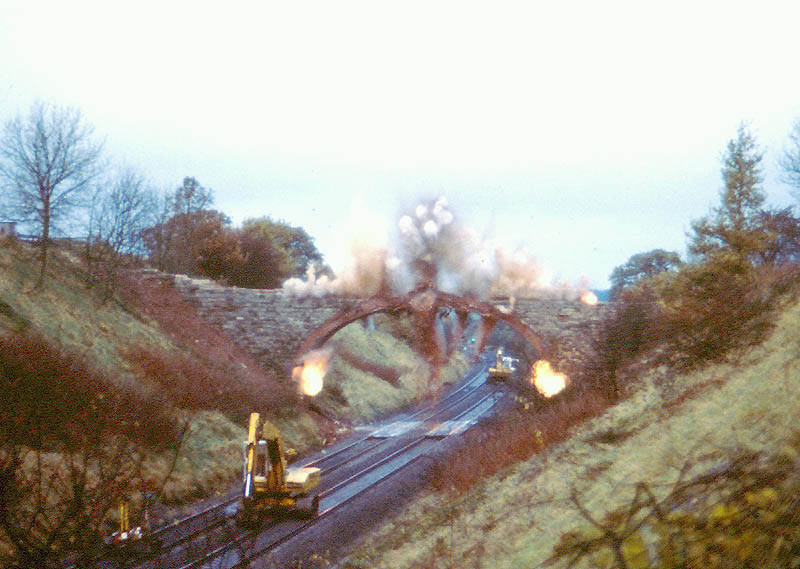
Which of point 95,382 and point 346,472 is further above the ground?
point 95,382

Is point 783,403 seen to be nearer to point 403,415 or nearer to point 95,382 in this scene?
point 95,382

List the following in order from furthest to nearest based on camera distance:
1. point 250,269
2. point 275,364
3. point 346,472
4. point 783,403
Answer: point 250,269
point 275,364
point 346,472
point 783,403

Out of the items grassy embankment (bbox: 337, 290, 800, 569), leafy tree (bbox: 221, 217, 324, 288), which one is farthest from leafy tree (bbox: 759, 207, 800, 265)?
leafy tree (bbox: 221, 217, 324, 288)

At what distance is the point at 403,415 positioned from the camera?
1569 inches

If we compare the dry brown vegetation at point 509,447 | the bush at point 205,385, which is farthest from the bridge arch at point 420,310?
the dry brown vegetation at point 509,447

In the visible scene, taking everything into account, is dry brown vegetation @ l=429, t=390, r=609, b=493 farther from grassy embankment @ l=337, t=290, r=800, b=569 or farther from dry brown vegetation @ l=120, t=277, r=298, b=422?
dry brown vegetation @ l=120, t=277, r=298, b=422

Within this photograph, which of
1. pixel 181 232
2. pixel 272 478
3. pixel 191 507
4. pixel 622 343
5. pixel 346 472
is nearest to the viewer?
pixel 272 478

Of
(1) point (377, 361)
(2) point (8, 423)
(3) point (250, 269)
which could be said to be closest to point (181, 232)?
(3) point (250, 269)

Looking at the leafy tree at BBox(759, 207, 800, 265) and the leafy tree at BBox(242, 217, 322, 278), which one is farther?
the leafy tree at BBox(242, 217, 322, 278)

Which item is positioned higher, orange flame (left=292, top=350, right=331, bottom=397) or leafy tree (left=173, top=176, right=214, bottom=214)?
leafy tree (left=173, top=176, right=214, bottom=214)

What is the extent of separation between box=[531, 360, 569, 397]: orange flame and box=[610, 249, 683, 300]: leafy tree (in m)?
50.9

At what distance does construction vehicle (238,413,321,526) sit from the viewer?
14.8 metres

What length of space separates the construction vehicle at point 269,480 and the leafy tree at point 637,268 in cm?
6934

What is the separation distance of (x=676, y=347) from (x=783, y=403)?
36.6 feet
